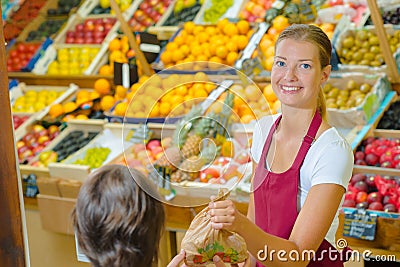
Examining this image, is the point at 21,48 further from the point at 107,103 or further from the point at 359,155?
the point at 359,155

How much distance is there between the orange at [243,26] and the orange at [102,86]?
1043 mm

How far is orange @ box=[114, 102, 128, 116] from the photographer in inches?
161

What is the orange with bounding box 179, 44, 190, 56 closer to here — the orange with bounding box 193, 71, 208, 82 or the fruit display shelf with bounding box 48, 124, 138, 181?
the fruit display shelf with bounding box 48, 124, 138, 181

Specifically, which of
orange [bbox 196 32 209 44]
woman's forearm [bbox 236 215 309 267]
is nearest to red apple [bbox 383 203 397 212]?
woman's forearm [bbox 236 215 309 267]

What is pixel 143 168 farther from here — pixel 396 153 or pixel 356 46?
pixel 356 46

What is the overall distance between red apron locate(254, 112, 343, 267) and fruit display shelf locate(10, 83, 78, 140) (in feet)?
9.68

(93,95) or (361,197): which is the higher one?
(93,95)

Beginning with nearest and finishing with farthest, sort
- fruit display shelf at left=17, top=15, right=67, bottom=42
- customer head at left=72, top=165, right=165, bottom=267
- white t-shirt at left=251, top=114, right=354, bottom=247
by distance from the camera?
customer head at left=72, top=165, right=165, bottom=267
white t-shirt at left=251, top=114, right=354, bottom=247
fruit display shelf at left=17, top=15, right=67, bottom=42

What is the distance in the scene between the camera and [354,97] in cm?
392

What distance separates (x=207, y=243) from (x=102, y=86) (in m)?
3.36

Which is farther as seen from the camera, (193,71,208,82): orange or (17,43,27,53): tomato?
(17,43,27,53): tomato

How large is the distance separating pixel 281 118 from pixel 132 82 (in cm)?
267

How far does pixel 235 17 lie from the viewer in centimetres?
474

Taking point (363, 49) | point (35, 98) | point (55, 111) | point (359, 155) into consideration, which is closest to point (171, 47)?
point (55, 111)
